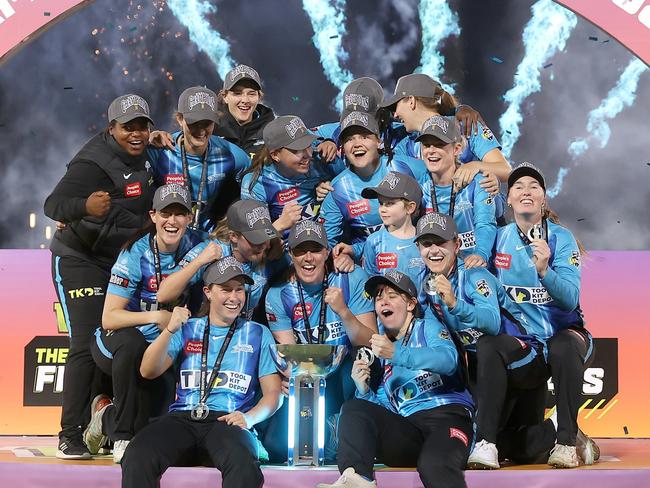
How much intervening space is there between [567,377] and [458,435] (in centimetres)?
55

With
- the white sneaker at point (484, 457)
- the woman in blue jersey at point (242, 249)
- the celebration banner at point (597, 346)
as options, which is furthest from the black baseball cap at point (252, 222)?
the celebration banner at point (597, 346)

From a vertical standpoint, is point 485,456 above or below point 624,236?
below

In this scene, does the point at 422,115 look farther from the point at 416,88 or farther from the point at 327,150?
the point at 327,150

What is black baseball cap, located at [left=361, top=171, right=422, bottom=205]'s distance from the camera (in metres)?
4.83

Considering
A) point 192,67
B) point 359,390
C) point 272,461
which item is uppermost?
point 192,67

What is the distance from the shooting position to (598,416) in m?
6.11

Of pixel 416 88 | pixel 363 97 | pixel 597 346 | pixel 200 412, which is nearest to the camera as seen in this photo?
pixel 200 412

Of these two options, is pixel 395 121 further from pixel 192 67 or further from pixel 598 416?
pixel 192 67

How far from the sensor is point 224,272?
4547 millimetres

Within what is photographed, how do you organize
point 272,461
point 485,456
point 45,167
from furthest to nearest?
point 45,167
point 272,461
point 485,456

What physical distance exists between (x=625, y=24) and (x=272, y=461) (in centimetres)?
306

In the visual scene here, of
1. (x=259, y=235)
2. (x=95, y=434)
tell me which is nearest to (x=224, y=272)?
(x=259, y=235)

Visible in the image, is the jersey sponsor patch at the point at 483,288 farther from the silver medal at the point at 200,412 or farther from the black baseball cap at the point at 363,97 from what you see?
the black baseball cap at the point at 363,97

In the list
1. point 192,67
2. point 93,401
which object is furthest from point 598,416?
point 192,67
